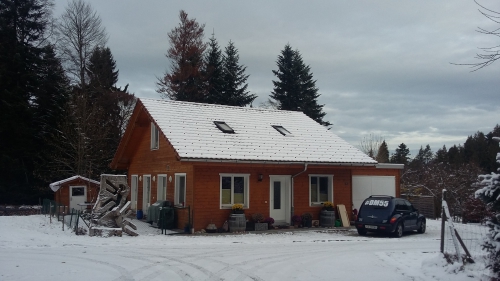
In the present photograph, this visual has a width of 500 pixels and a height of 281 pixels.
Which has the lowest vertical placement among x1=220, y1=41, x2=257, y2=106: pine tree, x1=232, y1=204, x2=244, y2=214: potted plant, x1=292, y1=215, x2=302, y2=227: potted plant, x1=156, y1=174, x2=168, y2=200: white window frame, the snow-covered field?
the snow-covered field

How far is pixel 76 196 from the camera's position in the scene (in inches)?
1033

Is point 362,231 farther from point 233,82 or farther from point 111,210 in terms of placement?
point 233,82

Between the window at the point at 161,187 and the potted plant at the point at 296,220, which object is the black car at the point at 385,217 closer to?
the potted plant at the point at 296,220

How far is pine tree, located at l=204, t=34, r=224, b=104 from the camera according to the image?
4056 cm

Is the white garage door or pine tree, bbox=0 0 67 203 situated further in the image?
pine tree, bbox=0 0 67 203

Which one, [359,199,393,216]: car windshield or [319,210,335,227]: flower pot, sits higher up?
[359,199,393,216]: car windshield

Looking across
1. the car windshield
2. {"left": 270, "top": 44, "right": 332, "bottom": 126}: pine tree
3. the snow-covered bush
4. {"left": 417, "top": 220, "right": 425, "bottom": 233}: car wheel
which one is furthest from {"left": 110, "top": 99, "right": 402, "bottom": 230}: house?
{"left": 270, "top": 44, "right": 332, "bottom": 126}: pine tree

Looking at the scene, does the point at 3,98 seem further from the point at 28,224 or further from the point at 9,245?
the point at 9,245

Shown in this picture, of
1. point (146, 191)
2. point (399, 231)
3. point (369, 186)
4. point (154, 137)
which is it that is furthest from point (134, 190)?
point (399, 231)

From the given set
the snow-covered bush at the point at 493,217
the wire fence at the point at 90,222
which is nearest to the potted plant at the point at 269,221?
the wire fence at the point at 90,222

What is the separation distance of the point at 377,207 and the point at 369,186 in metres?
5.68

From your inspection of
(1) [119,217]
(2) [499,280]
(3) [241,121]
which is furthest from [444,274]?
(3) [241,121]

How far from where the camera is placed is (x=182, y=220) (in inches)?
768

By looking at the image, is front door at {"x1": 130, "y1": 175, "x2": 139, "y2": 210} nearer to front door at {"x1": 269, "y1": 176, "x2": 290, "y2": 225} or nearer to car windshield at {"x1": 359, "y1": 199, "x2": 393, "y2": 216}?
front door at {"x1": 269, "y1": 176, "x2": 290, "y2": 225}
